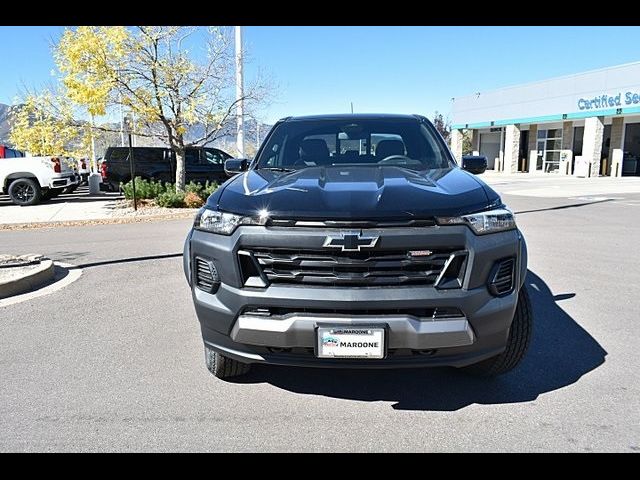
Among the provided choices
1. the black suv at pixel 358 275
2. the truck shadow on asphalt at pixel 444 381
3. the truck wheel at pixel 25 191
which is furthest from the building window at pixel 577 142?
the black suv at pixel 358 275

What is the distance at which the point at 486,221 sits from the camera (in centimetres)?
271

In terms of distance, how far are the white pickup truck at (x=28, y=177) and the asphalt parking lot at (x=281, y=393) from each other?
1140 cm

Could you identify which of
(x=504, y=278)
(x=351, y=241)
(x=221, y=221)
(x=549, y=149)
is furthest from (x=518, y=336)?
(x=549, y=149)

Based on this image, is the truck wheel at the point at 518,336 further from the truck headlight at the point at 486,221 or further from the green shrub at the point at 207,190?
the green shrub at the point at 207,190

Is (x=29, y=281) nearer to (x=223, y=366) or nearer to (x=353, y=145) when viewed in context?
(x=223, y=366)

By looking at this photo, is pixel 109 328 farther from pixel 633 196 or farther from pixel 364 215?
pixel 633 196

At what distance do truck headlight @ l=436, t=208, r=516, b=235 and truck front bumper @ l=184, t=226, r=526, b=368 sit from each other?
0.13 ft

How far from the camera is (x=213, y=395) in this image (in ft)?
10.4

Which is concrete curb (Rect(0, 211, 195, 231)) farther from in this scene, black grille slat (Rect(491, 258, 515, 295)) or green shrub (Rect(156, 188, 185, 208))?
black grille slat (Rect(491, 258, 515, 295))

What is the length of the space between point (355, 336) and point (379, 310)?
0.60 ft

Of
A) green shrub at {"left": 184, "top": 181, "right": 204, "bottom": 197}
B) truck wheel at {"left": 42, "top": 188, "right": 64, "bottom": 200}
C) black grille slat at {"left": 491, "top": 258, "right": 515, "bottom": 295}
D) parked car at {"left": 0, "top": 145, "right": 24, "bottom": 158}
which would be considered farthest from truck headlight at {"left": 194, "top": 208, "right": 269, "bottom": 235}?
parked car at {"left": 0, "top": 145, "right": 24, "bottom": 158}

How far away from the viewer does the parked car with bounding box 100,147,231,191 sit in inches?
672

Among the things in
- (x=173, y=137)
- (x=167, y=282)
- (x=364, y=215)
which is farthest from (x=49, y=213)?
(x=364, y=215)

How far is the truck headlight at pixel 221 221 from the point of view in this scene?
8.86 feet
